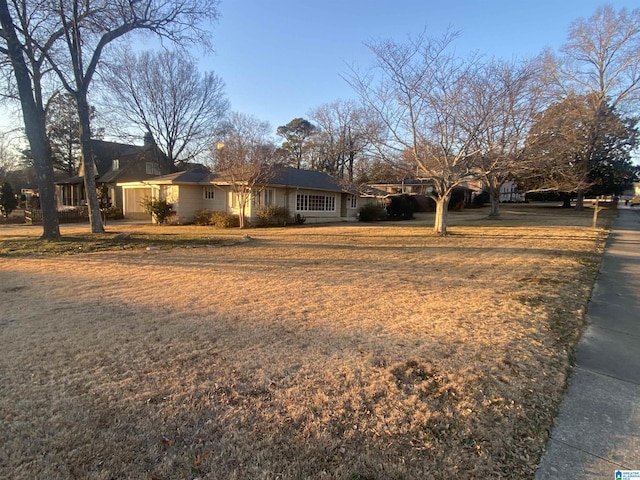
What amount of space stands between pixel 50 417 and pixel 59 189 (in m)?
39.1

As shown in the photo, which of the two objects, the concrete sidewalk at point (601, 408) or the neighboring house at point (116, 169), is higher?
the neighboring house at point (116, 169)

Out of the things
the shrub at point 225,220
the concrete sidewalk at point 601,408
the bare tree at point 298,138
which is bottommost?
the concrete sidewalk at point 601,408

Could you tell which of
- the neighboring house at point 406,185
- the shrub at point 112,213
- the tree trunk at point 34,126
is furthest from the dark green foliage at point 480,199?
the tree trunk at point 34,126

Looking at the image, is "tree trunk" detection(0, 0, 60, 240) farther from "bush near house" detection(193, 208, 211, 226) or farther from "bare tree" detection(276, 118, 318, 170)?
"bare tree" detection(276, 118, 318, 170)

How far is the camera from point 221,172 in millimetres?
18328

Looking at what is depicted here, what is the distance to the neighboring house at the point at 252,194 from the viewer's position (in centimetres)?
2032

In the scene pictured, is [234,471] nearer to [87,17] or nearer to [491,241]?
[491,241]

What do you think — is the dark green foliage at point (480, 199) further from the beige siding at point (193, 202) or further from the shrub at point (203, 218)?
the shrub at point (203, 218)

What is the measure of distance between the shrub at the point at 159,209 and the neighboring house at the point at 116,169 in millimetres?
7489

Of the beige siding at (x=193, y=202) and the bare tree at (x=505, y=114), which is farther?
the beige siding at (x=193, y=202)

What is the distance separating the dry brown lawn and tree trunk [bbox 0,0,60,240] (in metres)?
6.86

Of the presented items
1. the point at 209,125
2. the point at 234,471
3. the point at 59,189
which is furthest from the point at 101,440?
the point at 59,189

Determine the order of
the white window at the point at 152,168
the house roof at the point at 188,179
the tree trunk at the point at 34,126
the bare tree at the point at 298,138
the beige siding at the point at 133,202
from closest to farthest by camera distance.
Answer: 1. the tree trunk at the point at 34,126
2. the house roof at the point at 188,179
3. the beige siding at the point at 133,202
4. the white window at the point at 152,168
5. the bare tree at the point at 298,138

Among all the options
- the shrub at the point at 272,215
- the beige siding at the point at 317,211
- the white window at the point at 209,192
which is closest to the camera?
the shrub at the point at 272,215
